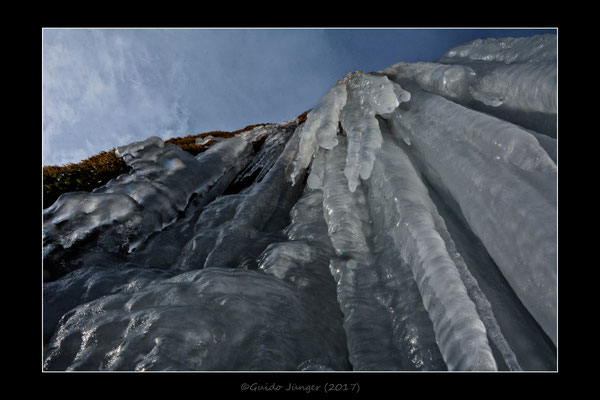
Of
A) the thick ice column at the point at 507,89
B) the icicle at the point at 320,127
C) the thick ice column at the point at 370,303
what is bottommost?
the thick ice column at the point at 370,303

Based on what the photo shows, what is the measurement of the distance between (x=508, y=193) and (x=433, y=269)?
2.47 feet

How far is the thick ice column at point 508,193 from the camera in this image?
1.92 m

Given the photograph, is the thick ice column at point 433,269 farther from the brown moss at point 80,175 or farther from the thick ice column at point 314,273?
the brown moss at point 80,175

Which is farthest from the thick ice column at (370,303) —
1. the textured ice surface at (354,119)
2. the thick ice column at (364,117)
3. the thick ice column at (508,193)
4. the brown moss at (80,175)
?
the brown moss at (80,175)

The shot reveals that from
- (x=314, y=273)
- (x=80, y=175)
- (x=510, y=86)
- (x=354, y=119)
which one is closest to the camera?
(x=314, y=273)

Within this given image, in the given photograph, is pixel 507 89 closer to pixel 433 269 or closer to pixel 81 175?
pixel 433 269

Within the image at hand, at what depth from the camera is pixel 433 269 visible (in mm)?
2135

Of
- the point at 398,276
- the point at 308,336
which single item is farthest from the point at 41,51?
the point at 398,276

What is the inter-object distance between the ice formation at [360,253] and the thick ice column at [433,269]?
10mm

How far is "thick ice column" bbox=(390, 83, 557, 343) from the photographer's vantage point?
6.29 feet

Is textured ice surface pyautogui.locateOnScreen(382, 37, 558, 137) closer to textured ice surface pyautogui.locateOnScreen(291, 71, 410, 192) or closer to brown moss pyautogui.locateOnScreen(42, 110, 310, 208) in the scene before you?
textured ice surface pyautogui.locateOnScreen(291, 71, 410, 192)

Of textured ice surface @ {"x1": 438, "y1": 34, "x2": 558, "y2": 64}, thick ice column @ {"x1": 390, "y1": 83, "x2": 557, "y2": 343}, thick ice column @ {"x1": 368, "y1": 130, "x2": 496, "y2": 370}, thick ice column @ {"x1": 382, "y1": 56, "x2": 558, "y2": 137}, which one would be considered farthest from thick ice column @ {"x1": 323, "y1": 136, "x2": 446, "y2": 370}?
textured ice surface @ {"x1": 438, "y1": 34, "x2": 558, "y2": 64}

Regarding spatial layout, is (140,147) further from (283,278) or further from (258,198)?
(283,278)

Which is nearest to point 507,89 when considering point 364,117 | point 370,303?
point 364,117
